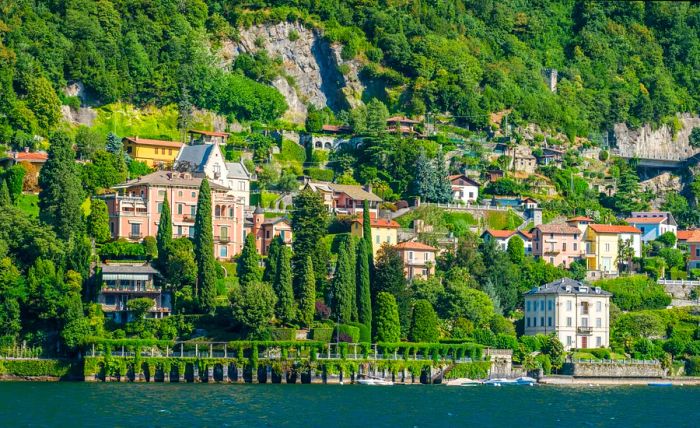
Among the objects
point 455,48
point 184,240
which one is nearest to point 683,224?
point 455,48

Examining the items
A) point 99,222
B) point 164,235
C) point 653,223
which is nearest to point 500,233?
point 653,223

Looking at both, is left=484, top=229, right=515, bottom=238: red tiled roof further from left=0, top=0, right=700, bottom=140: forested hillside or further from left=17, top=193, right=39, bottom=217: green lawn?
left=17, top=193, right=39, bottom=217: green lawn

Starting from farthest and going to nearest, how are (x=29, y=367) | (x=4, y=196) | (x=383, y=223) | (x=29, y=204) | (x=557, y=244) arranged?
(x=557, y=244)
(x=383, y=223)
(x=29, y=204)
(x=4, y=196)
(x=29, y=367)

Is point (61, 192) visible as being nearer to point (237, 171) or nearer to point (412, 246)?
point (237, 171)

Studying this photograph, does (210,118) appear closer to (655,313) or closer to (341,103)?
(341,103)

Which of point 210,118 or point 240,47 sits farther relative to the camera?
point 240,47

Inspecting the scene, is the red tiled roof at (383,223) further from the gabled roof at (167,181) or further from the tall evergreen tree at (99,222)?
the tall evergreen tree at (99,222)

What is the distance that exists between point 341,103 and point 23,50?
34441 millimetres

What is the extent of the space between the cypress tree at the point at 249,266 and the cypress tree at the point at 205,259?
2092 millimetres

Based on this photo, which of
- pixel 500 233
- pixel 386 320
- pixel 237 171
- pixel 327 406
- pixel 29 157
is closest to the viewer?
pixel 327 406

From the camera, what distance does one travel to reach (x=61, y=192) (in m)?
118

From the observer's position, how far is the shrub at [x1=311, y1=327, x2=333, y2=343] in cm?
10912

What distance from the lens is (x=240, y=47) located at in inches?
6506

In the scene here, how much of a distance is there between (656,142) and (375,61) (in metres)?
37.3
